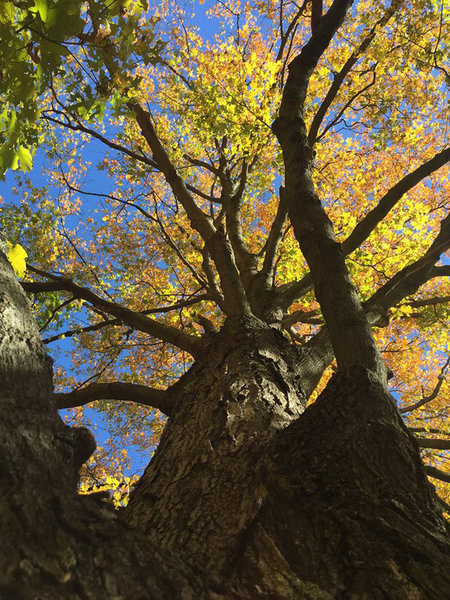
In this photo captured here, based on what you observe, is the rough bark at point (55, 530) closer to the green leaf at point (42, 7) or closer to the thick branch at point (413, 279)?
the green leaf at point (42, 7)

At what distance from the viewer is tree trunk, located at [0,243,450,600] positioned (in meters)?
0.91

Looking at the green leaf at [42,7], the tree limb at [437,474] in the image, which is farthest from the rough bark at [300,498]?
the tree limb at [437,474]

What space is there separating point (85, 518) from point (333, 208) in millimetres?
9406

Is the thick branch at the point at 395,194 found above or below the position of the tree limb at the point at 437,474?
above

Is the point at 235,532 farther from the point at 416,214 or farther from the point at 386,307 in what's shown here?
the point at 416,214

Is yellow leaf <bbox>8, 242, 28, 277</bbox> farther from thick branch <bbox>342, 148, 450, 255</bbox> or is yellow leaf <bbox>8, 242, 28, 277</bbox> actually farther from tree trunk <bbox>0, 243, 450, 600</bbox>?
thick branch <bbox>342, 148, 450, 255</bbox>

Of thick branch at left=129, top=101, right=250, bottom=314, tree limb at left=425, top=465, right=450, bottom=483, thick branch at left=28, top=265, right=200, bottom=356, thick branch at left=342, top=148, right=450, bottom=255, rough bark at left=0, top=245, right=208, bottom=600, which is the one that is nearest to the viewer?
rough bark at left=0, top=245, right=208, bottom=600

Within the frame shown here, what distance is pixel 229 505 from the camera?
1733 millimetres

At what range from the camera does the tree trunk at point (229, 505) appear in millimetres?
905

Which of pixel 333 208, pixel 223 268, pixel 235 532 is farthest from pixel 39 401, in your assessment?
pixel 333 208

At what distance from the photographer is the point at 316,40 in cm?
321

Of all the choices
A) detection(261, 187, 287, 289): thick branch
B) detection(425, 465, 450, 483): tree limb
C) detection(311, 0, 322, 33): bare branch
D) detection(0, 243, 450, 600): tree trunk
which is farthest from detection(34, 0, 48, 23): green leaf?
detection(425, 465, 450, 483): tree limb

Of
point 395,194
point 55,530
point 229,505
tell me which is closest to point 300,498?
point 229,505

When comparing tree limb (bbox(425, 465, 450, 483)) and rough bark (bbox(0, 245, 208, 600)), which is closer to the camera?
rough bark (bbox(0, 245, 208, 600))
